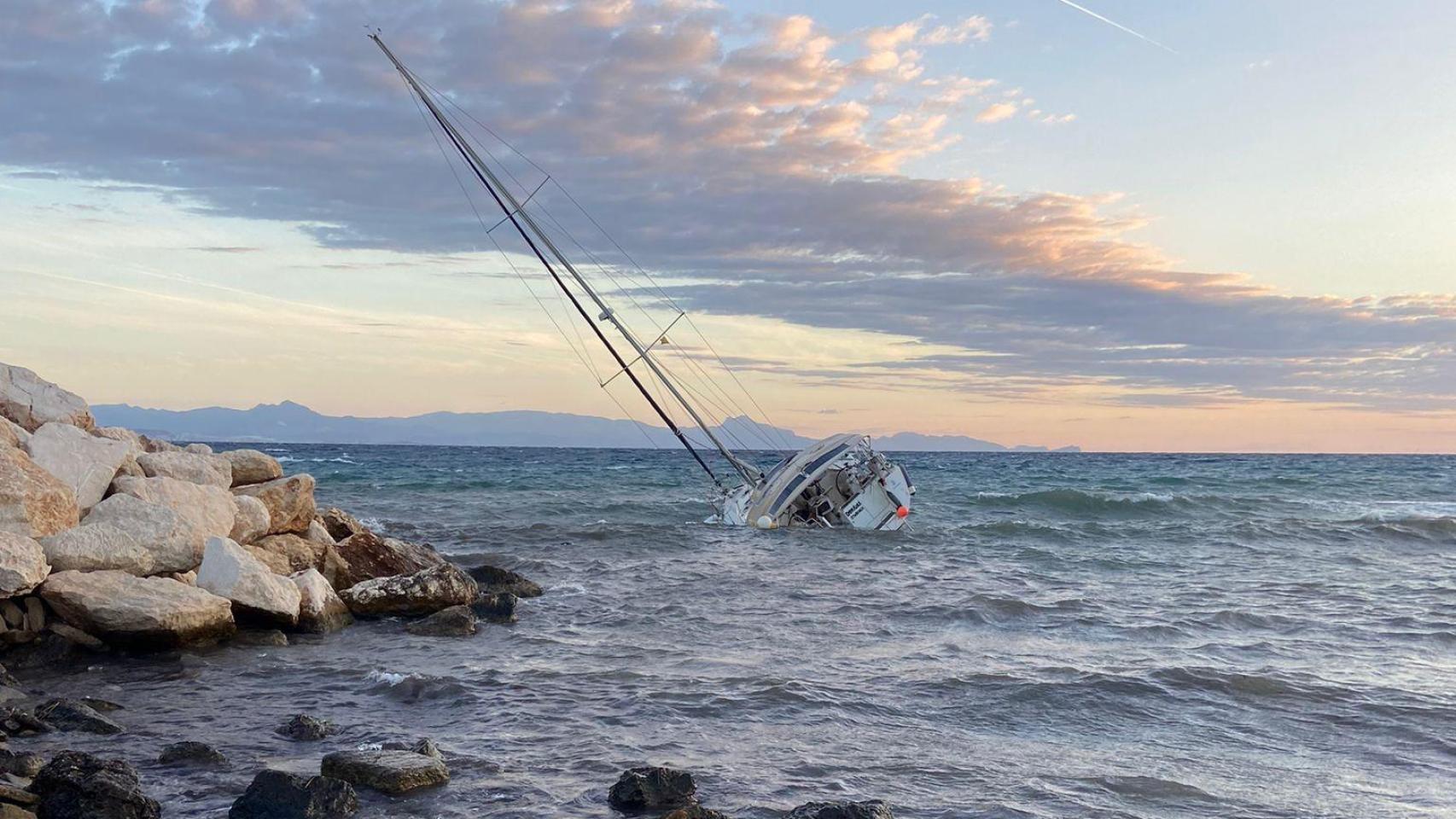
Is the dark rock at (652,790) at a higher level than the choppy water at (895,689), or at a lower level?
higher

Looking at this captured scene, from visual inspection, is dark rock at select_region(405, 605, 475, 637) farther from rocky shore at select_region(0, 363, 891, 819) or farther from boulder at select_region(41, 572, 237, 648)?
boulder at select_region(41, 572, 237, 648)

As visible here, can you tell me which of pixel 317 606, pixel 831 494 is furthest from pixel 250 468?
pixel 831 494

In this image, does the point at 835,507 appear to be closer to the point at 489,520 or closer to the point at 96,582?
the point at 489,520

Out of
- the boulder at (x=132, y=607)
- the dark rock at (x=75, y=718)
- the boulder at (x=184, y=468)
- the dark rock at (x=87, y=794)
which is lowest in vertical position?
the dark rock at (x=75, y=718)

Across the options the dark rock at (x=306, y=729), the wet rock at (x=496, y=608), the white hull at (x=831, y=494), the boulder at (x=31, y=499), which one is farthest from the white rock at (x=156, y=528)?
the white hull at (x=831, y=494)

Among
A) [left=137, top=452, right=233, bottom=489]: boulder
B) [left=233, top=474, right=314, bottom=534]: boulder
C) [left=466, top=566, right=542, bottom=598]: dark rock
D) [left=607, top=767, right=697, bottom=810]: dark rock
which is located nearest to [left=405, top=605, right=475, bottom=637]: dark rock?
[left=466, top=566, right=542, bottom=598]: dark rock

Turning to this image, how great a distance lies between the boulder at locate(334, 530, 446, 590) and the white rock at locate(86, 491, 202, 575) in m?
3.29

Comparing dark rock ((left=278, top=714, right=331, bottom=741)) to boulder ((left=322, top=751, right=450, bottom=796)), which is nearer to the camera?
boulder ((left=322, top=751, right=450, bottom=796))

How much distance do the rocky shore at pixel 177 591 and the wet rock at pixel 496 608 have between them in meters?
0.03

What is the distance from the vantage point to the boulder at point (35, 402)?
15.2m

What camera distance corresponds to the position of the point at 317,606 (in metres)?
13.9

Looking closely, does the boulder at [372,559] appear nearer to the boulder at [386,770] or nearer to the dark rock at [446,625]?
the dark rock at [446,625]

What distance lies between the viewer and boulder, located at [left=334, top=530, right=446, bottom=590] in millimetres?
16438

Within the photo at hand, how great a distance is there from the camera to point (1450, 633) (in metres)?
15.4
